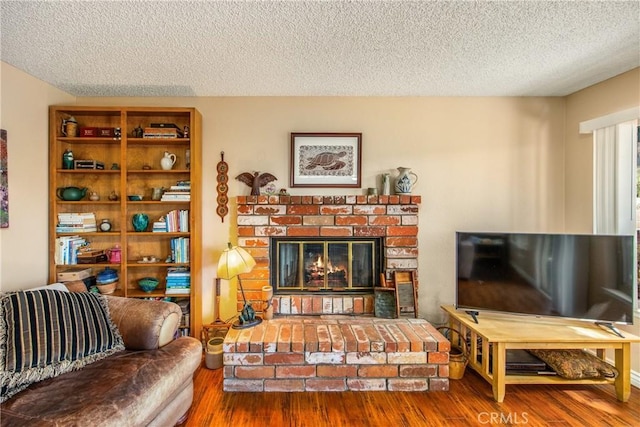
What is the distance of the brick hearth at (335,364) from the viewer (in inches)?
77.6

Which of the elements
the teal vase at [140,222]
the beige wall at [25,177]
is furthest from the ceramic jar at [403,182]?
the beige wall at [25,177]

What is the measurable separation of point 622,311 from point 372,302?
67.5 inches

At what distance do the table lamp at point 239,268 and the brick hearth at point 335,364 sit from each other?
8.9 inches

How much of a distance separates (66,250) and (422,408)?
2.97m

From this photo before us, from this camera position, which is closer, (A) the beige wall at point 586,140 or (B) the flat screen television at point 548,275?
(B) the flat screen television at point 548,275

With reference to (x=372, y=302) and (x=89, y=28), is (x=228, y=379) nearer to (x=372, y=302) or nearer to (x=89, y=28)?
(x=372, y=302)

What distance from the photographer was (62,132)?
243 centimetres

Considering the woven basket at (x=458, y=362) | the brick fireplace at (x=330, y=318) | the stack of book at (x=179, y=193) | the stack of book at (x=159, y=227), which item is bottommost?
the woven basket at (x=458, y=362)

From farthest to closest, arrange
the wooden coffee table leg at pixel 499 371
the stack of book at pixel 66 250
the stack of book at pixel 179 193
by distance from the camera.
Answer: the stack of book at pixel 179 193 → the stack of book at pixel 66 250 → the wooden coffee table leg at pixel 499 371

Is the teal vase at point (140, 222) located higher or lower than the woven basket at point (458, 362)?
higher

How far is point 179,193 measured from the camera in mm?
2475

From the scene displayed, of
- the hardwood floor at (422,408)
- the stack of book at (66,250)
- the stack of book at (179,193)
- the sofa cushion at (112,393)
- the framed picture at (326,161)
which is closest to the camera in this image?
the sofa cushion at (112,393)

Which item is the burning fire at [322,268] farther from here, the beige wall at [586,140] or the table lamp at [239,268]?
the beige wall at [586,140]

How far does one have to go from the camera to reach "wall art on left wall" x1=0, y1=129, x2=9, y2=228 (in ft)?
6.57
